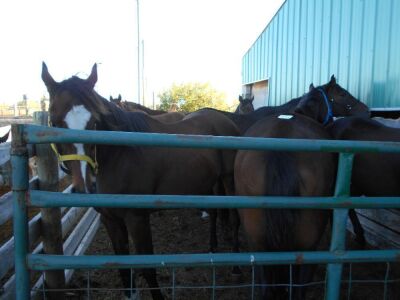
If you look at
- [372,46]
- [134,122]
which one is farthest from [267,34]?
[134,122]

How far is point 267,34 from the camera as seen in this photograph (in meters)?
12.2

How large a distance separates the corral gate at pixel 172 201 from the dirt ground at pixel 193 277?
2.94 feet

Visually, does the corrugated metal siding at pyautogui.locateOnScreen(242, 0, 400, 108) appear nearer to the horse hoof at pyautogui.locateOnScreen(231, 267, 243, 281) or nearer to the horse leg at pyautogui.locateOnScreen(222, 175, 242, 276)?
the horse leg at pyautogui.locateOnScreen(222, 175, 242, 276)

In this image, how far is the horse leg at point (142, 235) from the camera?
287cm

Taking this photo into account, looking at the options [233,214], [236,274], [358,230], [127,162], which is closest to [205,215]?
[233,214]

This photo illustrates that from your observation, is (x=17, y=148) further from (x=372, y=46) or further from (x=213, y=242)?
(x=372, y=46)

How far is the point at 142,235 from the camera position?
2.94 m

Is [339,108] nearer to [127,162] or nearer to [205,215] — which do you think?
[205,215]

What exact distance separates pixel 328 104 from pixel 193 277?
8.37 ft

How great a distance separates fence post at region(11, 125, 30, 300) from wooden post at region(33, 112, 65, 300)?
122 cm

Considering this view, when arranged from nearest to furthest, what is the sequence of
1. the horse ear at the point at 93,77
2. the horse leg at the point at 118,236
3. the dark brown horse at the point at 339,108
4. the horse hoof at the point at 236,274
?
the horse ear at the point at 93,77
the horse leg at the point at 118,236
the horse hoof at the point at 236,274
the dark brown horse at the point at 339,108

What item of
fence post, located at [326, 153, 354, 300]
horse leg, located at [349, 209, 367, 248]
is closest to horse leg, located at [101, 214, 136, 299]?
fence post, located at [326, 153, 354, 300]

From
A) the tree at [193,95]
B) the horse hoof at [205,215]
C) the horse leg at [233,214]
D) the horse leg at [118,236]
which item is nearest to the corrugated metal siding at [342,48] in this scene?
the horse leg at [233,214]

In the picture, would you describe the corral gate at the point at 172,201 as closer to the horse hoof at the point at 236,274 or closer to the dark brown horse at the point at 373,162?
the dark brown horse at the point at 373,162
